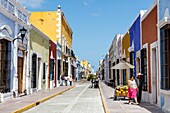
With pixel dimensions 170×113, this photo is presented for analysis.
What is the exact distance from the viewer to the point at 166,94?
11.2 meters

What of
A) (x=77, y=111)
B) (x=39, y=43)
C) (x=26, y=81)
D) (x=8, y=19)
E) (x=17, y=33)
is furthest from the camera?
(x=39, y=43)

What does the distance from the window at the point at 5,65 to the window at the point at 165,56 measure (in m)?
8.10

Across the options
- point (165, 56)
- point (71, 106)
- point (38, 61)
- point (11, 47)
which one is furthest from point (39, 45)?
point (165, 56)

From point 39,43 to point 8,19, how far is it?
877cm

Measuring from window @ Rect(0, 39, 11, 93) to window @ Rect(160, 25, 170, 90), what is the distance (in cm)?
810

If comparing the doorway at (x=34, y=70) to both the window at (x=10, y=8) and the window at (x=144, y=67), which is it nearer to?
the window at (x=10, y=8)

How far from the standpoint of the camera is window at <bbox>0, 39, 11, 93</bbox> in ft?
52.6

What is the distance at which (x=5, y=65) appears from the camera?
16781 mm

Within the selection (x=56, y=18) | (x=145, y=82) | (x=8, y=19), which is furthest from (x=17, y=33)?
(x=56, y=18)

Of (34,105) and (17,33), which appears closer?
(34,105)

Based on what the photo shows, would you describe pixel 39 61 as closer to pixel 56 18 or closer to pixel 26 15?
pixel 26 15

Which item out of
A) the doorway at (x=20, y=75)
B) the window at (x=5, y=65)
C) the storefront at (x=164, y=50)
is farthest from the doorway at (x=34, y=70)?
the storefront at (x=164, y=50)

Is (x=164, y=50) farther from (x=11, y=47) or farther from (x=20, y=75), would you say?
(x=20, y=75)

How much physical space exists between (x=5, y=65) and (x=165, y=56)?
8.80m
